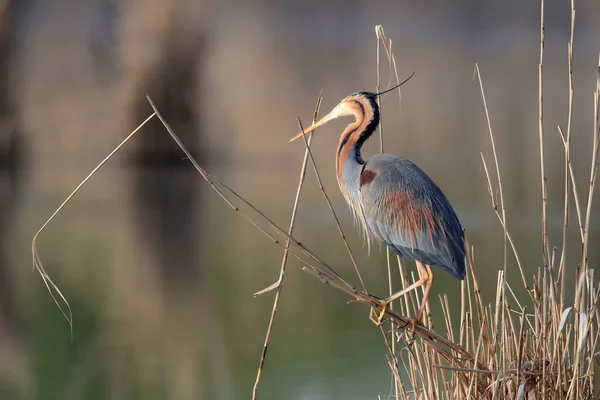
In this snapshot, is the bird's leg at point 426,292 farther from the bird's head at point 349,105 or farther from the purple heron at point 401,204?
the bird's head at point 349,105

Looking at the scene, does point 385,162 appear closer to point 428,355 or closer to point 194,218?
point 428,355

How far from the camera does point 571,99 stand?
1734mm

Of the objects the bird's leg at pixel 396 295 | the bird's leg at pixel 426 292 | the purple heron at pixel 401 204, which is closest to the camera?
the bird's leg at pixel 396 295

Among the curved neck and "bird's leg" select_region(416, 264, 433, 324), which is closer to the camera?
"bird's leg" select_region(416, 264, 433, 324)

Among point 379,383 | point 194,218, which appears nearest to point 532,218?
point 194,218

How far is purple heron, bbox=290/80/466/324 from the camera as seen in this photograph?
216cm

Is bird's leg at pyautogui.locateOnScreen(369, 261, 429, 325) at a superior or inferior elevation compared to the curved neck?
inferior

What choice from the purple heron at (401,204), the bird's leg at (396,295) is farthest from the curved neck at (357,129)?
the bird's leg at (396,295)

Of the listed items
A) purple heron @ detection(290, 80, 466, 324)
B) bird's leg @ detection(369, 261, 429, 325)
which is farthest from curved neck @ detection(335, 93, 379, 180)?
bird's leg @ detection(369, 261, 429, 325)

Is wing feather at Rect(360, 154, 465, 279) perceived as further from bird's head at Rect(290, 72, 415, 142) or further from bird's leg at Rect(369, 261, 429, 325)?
A: bird's head at Rect(290, 72, 415, 142)

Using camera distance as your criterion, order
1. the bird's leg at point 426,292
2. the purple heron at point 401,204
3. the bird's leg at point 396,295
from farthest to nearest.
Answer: the purple heron at point 401,204 → the bird's leg at point 426,292 → the bird's leg at point 396,295

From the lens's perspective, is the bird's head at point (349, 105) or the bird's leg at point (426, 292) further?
the bird's head at point (349, 105)

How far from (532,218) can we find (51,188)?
25.6 feet

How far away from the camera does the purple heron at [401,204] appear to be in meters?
2.16
